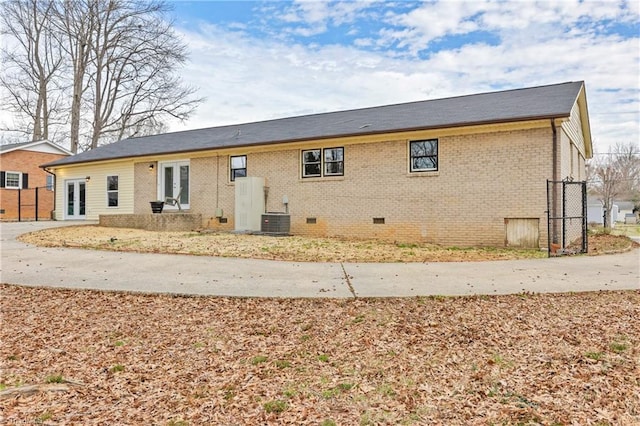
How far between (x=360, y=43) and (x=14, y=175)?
22.1 metres

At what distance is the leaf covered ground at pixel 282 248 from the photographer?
9367 mm

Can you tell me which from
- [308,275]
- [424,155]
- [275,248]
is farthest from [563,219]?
[275,248]

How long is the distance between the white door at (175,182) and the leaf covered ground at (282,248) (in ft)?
14.0

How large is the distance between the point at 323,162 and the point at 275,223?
2.70 meters

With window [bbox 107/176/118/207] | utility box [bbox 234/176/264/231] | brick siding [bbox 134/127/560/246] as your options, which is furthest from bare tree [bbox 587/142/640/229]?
window [bbox 107/176/118/207]

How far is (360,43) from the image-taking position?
1689 centimetres

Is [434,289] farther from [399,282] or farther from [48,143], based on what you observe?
[48,143]

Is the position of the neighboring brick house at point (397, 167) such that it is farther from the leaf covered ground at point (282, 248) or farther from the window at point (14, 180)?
the window at point (14, 180)

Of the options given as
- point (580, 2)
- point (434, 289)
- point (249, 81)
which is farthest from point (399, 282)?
point (249, 81)

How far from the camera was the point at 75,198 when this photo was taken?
822 inches

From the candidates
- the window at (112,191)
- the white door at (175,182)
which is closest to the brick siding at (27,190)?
the window at (112,191)

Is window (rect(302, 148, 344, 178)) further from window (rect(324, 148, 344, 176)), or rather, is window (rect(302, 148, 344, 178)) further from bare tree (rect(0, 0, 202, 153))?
bare tree (rect(0, 0, 202, 153))

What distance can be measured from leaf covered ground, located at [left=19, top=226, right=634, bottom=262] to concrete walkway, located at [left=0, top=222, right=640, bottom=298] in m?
0.74

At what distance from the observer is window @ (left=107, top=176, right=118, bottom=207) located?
63.3ft
